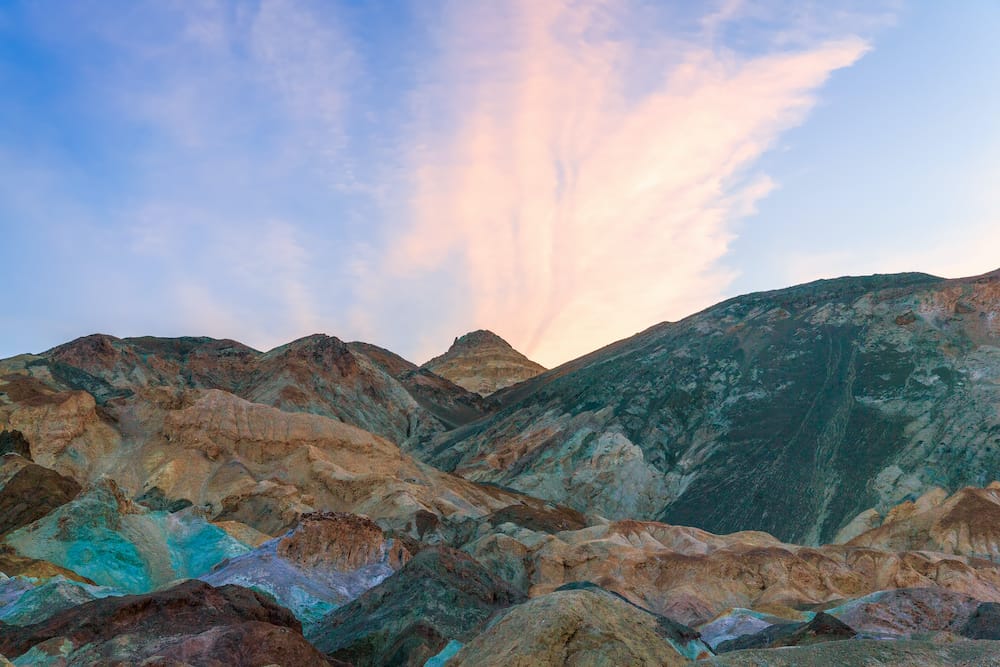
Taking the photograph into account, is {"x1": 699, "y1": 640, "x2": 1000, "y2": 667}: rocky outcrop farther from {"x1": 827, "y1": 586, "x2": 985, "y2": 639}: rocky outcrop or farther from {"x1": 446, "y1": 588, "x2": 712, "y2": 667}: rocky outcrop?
{"x1": 827, "y1": 586, "x2": 985, "y2": 639}: rocky outcrop

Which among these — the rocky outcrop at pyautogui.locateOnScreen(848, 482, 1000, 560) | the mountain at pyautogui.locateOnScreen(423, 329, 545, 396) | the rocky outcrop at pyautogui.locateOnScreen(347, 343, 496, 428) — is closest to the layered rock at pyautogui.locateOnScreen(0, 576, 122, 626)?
the rocky outcrop at pyautogui.locateOnScreen(848, 482, 1000, 560)

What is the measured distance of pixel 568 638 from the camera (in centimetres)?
1188

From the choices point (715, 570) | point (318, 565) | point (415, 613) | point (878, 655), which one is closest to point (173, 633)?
point (415, 613)

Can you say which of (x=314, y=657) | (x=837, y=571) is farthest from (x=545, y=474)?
(x=314, y=657)

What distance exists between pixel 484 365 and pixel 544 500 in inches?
3351

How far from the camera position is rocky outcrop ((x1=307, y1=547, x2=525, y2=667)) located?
23.6 meters

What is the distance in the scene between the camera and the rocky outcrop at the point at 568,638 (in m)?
11.6

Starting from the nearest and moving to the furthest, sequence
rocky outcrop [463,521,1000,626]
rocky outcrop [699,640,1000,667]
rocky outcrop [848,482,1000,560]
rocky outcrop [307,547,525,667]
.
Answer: rocky outcrop [699,640,1000,667] → rocky outcrop [307,547,525,667] → rocky outcrop [463,521,1000,626] → rocky outcrop [848,482,1000,560]

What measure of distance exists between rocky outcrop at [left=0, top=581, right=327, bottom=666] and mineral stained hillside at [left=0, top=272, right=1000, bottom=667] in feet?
0.23

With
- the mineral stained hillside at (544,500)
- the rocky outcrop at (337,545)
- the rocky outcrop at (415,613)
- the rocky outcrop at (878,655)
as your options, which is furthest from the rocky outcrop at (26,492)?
the rocky outcrop at (878,655)

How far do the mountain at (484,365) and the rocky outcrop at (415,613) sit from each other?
120 m

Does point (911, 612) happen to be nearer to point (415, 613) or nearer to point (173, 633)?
point (415, 613)

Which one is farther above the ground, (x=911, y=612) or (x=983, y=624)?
(x=911, y=612)

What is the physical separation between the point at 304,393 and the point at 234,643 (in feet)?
268
